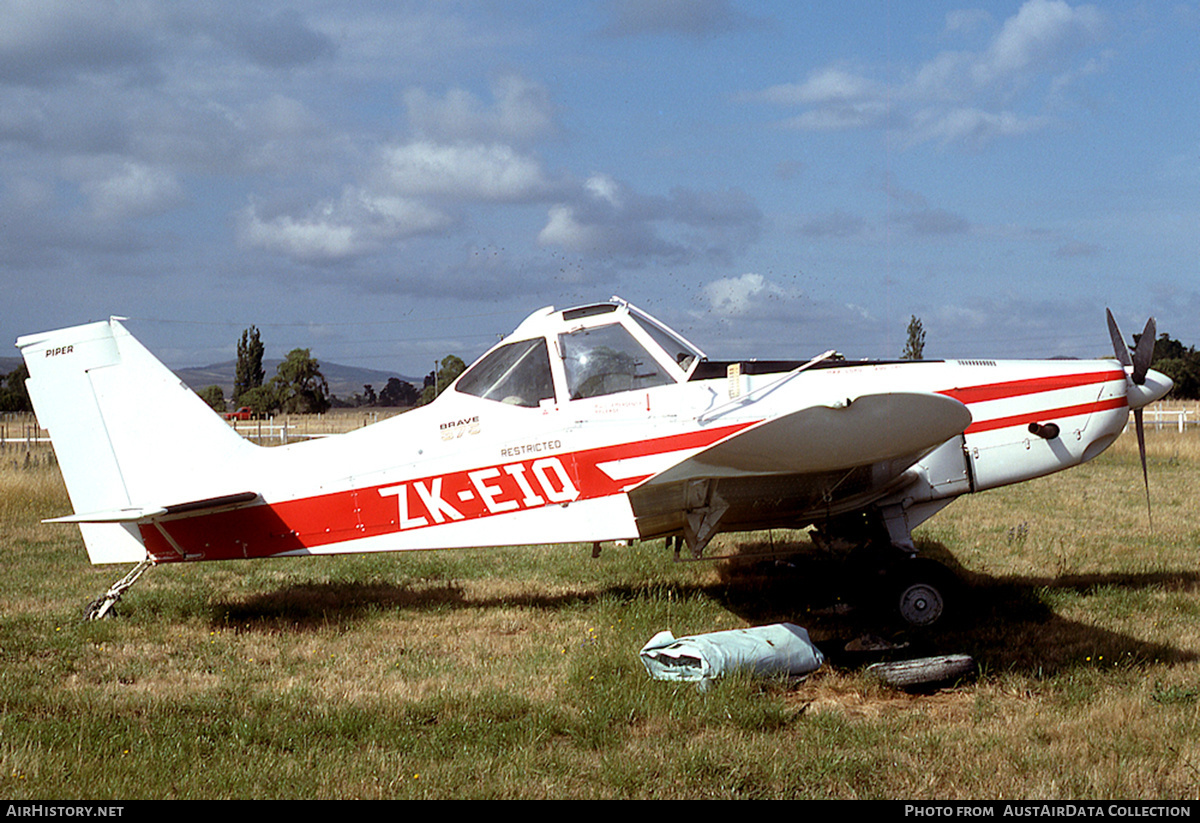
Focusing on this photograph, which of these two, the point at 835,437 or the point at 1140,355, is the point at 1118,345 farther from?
the point at 835,437

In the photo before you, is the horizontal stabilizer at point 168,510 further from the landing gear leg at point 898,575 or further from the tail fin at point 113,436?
the landing gear leg at point 898,575

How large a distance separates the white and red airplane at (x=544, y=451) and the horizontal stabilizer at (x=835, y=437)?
0.66m

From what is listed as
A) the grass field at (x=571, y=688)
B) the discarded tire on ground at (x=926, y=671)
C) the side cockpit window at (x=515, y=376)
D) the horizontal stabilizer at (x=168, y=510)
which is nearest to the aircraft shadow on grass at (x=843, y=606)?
the grass field at (x=571, y=688)

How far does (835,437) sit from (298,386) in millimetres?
58991

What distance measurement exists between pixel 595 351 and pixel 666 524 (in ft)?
4.89

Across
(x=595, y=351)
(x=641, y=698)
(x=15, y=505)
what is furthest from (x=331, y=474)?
(x=15, y=505)

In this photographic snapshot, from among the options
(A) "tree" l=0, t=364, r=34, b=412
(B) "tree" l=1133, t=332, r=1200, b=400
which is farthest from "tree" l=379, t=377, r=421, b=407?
(B) "tree" l=1133, t=332, r=1200, b=400

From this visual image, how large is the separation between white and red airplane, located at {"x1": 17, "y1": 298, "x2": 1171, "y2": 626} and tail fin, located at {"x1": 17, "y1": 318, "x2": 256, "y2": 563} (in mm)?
12

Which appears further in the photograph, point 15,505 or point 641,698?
point 15,505

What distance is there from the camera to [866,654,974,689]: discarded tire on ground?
5.28m

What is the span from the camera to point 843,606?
272 inches

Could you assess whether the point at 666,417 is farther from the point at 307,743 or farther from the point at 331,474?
the point at 307,743

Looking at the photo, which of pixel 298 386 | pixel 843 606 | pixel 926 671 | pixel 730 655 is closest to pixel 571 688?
pixel 730 655

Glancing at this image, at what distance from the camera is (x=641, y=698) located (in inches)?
193
